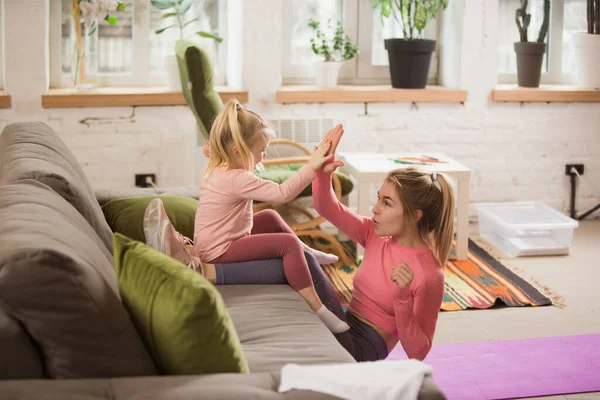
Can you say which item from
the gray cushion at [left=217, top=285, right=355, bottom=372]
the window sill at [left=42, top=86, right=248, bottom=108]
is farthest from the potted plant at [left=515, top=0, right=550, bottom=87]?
the gray cushion at [left=217, top=285, right=355, bottom=372]

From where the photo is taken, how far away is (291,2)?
5.38 meters

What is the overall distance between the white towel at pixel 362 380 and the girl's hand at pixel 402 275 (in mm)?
696

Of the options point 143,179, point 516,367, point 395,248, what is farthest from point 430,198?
point 143,179

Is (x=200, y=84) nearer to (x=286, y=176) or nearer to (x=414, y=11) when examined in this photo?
(x=286, y=176)

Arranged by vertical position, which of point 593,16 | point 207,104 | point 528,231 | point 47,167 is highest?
point 593,16

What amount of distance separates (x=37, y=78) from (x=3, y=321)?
345 centimetres

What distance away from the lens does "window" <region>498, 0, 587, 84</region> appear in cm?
568

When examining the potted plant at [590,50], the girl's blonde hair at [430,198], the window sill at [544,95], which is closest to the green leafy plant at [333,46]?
the window sill at [544,95]

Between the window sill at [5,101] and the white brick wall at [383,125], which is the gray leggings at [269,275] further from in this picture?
the window sill at [5,101]

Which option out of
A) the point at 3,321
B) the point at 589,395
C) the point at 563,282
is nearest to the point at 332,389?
the point at 3,321

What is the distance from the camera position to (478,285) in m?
4.24

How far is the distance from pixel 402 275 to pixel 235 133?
0.79 metres

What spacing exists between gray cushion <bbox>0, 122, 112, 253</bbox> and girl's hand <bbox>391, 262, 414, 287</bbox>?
2.70 feet

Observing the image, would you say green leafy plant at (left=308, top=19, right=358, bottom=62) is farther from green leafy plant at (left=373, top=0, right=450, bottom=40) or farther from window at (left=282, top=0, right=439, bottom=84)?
green leafy plant at (left=373, top=0, right=450, bottom=40)
